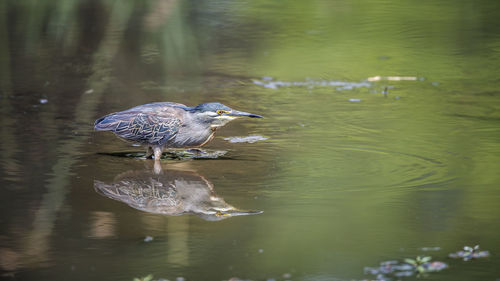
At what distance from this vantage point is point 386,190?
6.41 metres

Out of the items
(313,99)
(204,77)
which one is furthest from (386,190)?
(204,77)

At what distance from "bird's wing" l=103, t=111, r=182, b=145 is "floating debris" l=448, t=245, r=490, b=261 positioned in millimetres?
3062

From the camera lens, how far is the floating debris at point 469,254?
4.99 m

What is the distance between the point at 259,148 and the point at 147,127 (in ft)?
3.57

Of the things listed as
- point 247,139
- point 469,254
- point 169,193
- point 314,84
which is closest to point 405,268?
point 469,254

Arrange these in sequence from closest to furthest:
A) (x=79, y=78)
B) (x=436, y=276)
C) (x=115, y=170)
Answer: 1. (x=436, y=276)
2. (x=115, y=170)
3. (x=79, y=78)

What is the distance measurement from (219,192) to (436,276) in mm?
2172

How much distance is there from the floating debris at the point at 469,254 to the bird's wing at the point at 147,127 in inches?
121

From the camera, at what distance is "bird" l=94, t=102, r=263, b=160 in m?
7.31

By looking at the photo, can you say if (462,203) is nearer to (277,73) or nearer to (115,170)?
(115,170)

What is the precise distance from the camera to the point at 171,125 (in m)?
7.32

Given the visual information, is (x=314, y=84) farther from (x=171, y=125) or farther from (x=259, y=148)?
(x=171, y=125)

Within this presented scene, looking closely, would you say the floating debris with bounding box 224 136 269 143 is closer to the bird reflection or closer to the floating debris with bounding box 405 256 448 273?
the bird reflection

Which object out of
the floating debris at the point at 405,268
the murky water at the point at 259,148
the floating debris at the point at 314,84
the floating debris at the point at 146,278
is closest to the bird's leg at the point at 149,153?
the murky water at the point at 259,148
